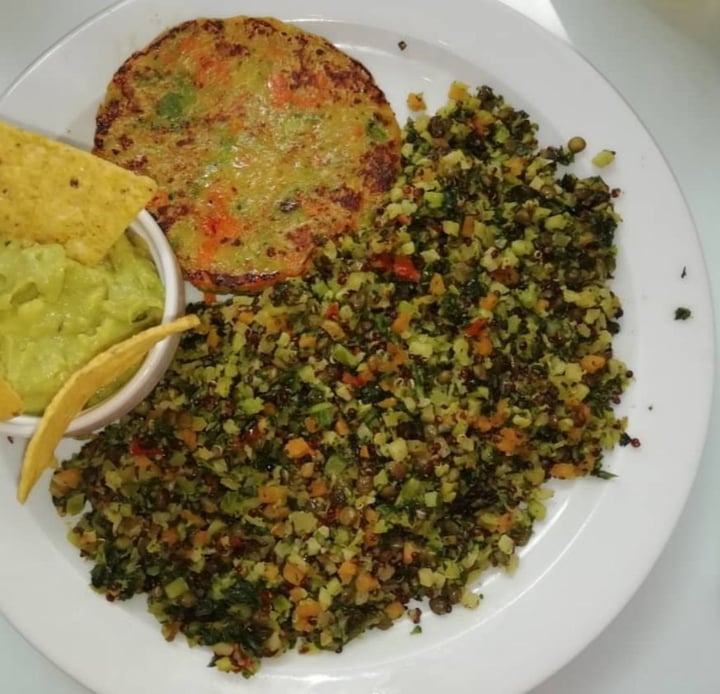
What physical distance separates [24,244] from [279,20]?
672 mm

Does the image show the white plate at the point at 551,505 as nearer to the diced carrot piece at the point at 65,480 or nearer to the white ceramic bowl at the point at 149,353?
the diced carrot piece at the point at 65,480

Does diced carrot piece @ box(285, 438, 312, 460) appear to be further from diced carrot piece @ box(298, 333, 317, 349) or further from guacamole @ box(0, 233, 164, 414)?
guacamole @ box(0, 233, 164, 414)

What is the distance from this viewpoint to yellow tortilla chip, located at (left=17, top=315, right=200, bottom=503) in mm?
1358

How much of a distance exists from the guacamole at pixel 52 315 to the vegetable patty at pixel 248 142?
238 mm

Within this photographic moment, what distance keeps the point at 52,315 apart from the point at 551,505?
1.00m

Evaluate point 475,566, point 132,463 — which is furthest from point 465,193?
point 132,463

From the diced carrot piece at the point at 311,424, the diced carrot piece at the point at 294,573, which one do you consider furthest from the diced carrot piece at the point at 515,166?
the diced carrot piece at the point at 294,573

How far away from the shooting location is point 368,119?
1.74 metres

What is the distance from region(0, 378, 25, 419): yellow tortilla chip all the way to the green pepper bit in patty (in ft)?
0.96

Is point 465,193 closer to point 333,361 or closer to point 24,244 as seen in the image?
point 333,361

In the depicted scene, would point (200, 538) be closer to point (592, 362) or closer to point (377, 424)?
point (377, 424)

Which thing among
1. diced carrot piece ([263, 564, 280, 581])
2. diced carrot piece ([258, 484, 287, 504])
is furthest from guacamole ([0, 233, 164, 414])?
diced carrot piece ([263, 564, 280, 581])

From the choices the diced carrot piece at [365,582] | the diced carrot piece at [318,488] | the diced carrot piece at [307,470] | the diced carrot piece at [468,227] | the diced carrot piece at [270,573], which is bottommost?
the diced carrot piece at [270,573]

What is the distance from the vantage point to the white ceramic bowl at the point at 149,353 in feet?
5.10
